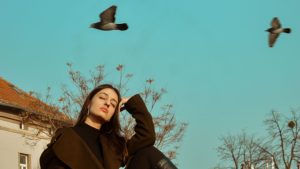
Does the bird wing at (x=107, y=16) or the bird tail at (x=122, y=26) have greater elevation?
the bird wing at (x=107, y=16)

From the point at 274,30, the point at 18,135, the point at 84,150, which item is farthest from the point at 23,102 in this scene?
the point at 84,150

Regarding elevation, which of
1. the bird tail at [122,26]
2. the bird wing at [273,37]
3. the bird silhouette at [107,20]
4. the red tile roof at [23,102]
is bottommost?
the bird tail at [122,26]

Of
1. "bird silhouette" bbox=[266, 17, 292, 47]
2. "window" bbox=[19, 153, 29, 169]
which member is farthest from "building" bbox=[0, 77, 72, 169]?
"bird silhouette" bbox=[266, 17, 292, 47]

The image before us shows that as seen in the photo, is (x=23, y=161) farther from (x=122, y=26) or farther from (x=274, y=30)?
(x=122, y=26)

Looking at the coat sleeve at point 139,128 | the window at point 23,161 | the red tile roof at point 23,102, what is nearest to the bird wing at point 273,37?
the coat sleeve at point 139,128

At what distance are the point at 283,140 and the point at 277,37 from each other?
1919cm

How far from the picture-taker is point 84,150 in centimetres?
451

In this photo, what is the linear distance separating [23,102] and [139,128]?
34.2 metres

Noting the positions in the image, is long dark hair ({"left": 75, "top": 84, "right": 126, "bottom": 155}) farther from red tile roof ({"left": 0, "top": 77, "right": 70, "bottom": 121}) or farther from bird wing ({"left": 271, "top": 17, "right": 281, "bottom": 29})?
red tile roof ({"left": 0, "top": 77, "right": 70, "bottom": 121})

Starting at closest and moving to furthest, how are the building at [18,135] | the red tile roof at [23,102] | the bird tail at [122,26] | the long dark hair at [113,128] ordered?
the long dark hair at [113,128] < the bird tail at [122,26] < the red tile roof at [23,102] < the building at [18,135]

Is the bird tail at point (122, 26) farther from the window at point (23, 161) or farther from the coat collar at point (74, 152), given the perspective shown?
the window at point (23, 161)

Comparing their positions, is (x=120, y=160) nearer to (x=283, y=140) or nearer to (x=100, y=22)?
(x=100, y=22)

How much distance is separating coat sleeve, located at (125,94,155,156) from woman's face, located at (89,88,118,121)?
13cm

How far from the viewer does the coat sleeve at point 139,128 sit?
459 cm
